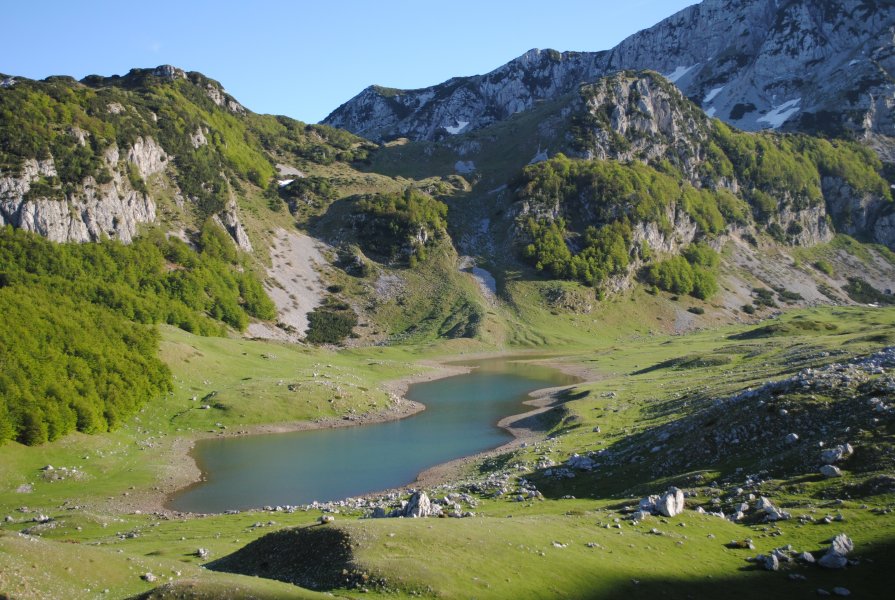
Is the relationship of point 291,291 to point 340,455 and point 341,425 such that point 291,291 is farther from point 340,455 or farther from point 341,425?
point 340,455

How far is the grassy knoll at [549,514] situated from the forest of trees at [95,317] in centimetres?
349

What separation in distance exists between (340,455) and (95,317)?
41.1m

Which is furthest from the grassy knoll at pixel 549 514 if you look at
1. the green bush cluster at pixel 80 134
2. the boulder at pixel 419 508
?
the green bush cluster at pixel 80 134

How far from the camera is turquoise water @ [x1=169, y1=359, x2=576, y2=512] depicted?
59.5 meters

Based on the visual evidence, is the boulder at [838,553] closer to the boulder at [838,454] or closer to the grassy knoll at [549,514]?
the grassy knoll at [549,514]

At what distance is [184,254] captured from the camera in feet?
520

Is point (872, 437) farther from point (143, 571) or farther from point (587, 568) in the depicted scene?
point (143, 571)

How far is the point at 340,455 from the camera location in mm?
73312

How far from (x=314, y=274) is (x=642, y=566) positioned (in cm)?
17430

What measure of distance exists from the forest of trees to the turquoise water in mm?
14008

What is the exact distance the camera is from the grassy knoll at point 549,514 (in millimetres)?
24491

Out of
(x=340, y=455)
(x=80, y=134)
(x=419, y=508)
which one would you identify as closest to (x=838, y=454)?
(x=419, y=508)

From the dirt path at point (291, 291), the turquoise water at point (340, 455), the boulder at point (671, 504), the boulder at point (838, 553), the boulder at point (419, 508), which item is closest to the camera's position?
the boulder at point (838, 553)

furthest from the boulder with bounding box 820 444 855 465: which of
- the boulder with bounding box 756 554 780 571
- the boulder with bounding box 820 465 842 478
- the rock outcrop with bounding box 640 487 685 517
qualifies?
the boulder with bounding box 756 554 780 571
